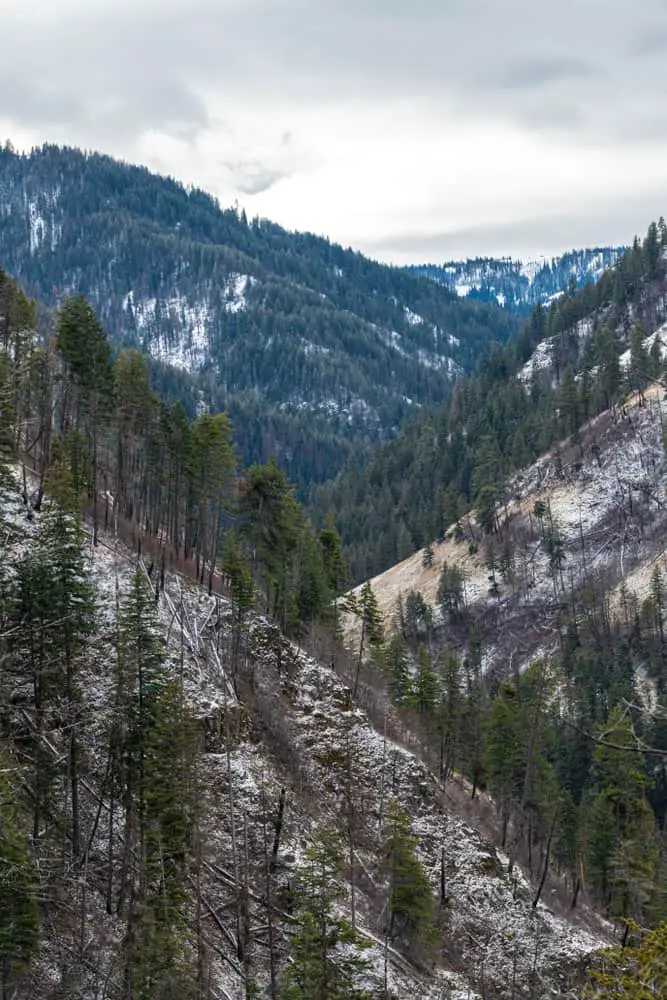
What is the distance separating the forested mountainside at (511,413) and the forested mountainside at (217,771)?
75.2 meters

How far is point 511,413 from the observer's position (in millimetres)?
161375

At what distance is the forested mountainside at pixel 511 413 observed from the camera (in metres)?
134

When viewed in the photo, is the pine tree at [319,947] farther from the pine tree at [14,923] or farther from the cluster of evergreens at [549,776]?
the cluster of evergreens at [549,776]

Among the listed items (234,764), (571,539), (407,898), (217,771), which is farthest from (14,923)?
(571,539)

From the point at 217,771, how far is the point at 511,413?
133m

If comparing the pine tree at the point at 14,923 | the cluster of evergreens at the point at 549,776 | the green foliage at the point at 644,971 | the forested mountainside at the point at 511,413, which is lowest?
the cluster of evergreens at the point at 549,776

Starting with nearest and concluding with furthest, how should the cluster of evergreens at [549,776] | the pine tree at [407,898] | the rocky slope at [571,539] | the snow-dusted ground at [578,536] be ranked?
the pine tree at [407,898] < the cluster of evergreens at [549,776] < the rocky slope at [571,539] < the snow-dusted ground at [578,536]

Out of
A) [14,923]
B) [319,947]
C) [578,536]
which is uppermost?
[578,536]

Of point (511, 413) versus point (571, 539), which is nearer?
point (571, 539)

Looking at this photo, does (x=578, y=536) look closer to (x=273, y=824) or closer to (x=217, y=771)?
(x=217, y=771)

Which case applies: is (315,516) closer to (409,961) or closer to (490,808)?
(490,808)

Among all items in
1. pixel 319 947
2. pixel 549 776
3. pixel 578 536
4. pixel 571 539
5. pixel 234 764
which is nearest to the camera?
pixel 319 947

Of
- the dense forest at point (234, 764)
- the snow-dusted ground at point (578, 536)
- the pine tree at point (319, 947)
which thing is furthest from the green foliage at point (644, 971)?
the snow-dusted ground at point (578, 536)

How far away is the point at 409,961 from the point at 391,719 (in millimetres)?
20346
